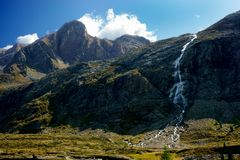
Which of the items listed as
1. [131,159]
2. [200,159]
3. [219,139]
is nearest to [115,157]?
[131,159]

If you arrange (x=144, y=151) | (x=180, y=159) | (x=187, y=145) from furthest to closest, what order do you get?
(x=187, y=145)
(x=144, y=151)
(x=180, y=159)

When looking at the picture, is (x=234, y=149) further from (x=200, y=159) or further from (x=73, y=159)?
(x=73, y=159)

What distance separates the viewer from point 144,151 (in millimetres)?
177000

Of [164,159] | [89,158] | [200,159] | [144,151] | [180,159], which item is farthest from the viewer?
[144,151]

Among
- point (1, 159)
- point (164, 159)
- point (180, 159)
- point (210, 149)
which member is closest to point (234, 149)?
point (210, 149)

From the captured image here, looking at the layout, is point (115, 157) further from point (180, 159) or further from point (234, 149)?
point (234, 149)

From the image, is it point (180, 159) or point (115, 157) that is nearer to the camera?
point (180, 159)

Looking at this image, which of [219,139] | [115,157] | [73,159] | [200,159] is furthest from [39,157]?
[219,139]

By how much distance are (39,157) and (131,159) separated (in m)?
37.1

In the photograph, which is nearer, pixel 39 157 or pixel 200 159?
pixel 200 159

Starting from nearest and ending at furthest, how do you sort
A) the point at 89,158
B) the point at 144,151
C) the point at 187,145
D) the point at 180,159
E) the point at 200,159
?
the point at 200,159 < the point at 180,159 < the point at 89,158 < the point at 144,151 < the point at 187,145

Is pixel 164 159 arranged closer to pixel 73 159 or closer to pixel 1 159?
pixel 73 159

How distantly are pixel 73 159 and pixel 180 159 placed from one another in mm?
44104

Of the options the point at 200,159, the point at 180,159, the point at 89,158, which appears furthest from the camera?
the point at 89,158
